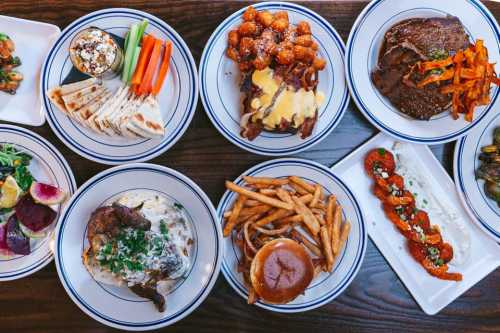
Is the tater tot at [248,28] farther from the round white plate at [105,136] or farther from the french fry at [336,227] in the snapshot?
the french fry at [336,227]

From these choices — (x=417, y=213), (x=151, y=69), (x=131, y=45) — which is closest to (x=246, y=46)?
(x=151, y=69)

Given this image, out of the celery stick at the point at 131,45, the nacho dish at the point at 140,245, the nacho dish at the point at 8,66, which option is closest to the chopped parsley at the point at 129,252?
the nacho dish at the point at 140,245

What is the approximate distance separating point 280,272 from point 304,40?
53.8 inches

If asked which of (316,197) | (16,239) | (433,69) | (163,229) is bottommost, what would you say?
(16,239)

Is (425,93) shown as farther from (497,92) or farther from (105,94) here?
(105,94)

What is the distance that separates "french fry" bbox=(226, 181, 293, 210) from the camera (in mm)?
2988

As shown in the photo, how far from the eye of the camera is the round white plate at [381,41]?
3129 millimetres

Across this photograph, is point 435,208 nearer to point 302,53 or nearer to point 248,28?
point 302,53

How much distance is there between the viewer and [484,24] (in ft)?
10.3

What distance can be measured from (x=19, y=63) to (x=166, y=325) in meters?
1.83

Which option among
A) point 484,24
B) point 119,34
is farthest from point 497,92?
point 119,34

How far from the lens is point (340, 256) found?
317 centimetres

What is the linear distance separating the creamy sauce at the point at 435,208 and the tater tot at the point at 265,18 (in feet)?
3.70

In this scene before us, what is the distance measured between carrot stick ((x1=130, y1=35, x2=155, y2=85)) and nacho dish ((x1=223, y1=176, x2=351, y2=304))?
32.4 inches
